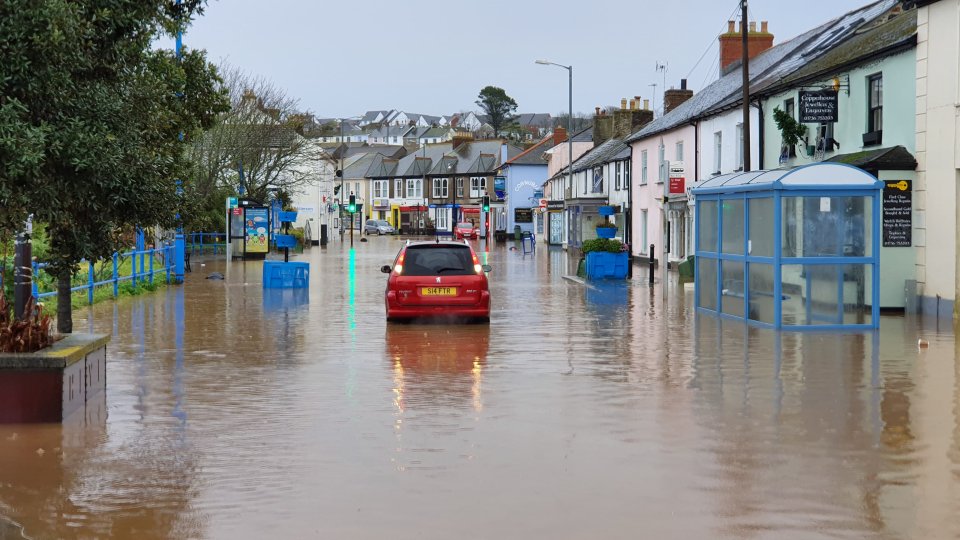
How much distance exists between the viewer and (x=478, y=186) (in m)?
119

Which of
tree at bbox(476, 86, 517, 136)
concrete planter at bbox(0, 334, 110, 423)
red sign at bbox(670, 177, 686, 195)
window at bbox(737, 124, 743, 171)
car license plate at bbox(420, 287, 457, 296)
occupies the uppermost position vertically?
tree at bbox(476, 86, 517, 136)

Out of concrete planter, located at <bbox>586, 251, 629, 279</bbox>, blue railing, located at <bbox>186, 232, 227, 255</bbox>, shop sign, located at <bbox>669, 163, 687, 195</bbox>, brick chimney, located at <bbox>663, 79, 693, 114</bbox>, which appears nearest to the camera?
shop sign, located at <bbox>669, 163, 687, 195</bbox>

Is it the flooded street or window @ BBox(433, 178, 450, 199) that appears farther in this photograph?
window @ BBox(433, 178, 450, 199)

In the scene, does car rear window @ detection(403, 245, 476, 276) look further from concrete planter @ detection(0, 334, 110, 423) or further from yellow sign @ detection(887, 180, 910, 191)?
concrete planter @ detection(0, 334, 110, 423)

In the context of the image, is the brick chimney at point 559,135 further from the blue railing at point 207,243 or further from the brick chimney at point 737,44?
the brick chimney at point 737,44

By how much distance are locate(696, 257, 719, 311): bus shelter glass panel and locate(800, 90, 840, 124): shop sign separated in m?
4.22

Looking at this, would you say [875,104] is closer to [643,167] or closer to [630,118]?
[643,167]

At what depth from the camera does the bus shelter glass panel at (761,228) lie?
18828 millimetres

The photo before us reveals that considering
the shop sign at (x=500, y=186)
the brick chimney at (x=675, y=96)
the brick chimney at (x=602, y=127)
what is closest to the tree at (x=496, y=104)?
Answer: the shop sign at (x=500, y=186)

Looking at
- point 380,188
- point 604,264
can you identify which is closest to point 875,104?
point 604,264

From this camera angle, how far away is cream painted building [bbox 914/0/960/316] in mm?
19594

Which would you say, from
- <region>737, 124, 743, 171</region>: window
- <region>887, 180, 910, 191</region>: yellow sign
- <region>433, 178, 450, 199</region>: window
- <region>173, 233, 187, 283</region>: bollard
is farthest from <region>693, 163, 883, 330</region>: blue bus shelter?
<region>433, 178, 450, 199</region>: window

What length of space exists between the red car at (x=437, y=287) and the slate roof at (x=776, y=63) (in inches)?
540

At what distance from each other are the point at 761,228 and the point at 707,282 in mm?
2969
